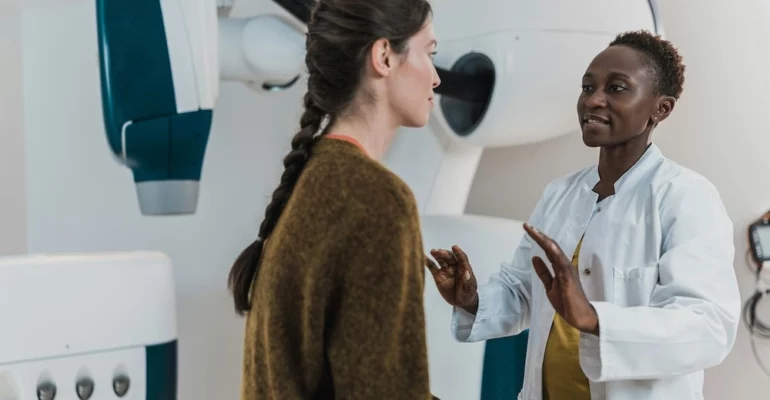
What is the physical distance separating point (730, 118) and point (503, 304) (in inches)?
32.6

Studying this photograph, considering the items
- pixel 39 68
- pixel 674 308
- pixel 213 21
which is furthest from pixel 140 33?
pixel 674 308

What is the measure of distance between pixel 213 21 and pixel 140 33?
0.36ft

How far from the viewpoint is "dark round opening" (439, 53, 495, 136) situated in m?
1.32

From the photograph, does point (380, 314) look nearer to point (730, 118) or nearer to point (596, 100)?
point (596, 100)

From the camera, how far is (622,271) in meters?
0.97

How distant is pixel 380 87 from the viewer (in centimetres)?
82

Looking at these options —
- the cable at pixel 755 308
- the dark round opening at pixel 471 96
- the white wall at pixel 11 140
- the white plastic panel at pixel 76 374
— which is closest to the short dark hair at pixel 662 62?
the dark round opening at pixel 471 96

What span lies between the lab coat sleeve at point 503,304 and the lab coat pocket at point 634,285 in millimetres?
188

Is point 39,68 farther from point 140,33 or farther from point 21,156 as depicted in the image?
point 140,33

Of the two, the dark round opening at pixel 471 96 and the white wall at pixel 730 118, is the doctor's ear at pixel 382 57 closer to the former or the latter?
the dark round opening at pixel 471 96

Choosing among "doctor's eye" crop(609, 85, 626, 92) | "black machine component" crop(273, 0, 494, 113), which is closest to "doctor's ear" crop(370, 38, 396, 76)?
"doctor's eye" crop(609, 85, 626, 92)

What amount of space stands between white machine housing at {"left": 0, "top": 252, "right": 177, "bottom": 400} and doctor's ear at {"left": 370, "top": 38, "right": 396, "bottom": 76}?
62 centimetres

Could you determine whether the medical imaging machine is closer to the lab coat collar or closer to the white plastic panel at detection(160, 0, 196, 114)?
the white plastic panel at detection(160, 0, 196, 114)

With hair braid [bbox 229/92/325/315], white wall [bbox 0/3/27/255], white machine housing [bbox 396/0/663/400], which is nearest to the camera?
hair braid [bbox 229/92/325/315]
